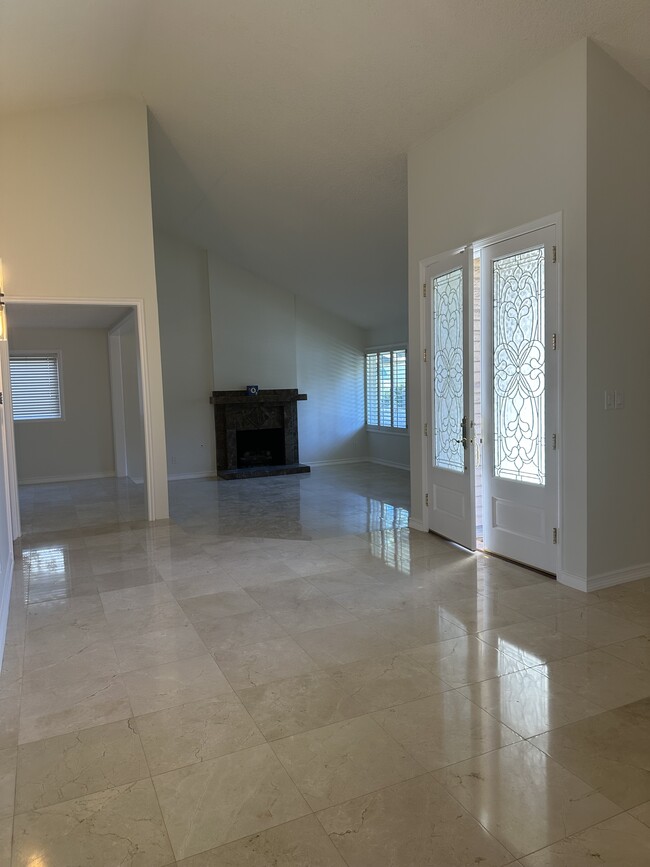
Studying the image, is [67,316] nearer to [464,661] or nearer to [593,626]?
[464,661]

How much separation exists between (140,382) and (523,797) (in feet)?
17.5

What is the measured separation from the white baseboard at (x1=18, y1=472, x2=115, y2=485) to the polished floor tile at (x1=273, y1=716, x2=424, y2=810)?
306 inches

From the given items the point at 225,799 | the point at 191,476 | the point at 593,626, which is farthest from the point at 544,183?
the point at 191,476

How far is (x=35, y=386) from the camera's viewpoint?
922cm

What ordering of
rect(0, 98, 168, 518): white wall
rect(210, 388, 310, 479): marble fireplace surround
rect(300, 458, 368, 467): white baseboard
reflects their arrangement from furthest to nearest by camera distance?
rect(300, 458, 368, 467): white baseboard
rect(210, 388, 310, 479): marble fireplace surround
rect(0, 98, 168, 518): white wall

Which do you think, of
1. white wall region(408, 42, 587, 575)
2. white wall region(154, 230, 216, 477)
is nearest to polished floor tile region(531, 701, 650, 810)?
white wall region(408, 42, 587, 575)

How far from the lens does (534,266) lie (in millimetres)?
4133

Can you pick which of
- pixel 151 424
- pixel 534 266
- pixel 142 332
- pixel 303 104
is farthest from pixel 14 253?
pixel 534 266

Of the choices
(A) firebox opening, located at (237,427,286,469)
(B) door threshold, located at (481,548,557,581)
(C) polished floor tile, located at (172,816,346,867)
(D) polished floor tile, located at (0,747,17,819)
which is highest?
(A) firebox opening, located at (237,427,286,469)

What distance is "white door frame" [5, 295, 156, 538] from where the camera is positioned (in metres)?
5.81

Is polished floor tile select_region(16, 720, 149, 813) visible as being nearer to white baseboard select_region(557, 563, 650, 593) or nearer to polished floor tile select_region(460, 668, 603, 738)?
polished floor tile select_region(460, 668, 603, 738)

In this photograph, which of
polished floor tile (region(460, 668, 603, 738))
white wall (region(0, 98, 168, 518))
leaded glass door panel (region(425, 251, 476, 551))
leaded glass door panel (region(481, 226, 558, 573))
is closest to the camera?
polished floor tile (region(460, 668, 603, 738))

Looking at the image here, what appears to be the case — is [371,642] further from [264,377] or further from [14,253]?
[264,377]

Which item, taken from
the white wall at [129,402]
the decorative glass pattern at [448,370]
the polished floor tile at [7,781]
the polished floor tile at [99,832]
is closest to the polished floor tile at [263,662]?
the polished floor tile at [99,832]
